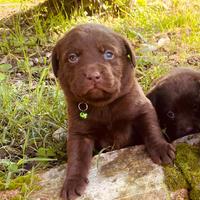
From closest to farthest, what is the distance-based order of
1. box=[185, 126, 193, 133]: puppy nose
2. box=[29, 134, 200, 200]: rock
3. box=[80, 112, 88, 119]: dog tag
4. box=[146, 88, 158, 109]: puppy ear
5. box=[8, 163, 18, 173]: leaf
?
1. box=[29, 134, 200, 200]: rock
2. box=[80, 112, 88, 119]: dog tag
3. box=[8, 163, 18, 173]: leaf
4. box=[185, 126, 193, 133]: puppy nose
5. box=[146, 88, 158, 109]: puppy ear

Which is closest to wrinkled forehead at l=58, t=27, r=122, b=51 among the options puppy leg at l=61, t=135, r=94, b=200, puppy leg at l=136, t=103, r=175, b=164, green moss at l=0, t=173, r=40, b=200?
puppy leg at l=136, t=103, r=175, b=164

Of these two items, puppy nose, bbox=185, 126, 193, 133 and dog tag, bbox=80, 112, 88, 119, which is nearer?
dog tag, bbox=80, 112, 88, 119

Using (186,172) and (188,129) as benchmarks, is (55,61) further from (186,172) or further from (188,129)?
(186,172)

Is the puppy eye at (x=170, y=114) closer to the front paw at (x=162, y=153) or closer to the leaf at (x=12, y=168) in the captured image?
the front paw at (x=162, y=153)

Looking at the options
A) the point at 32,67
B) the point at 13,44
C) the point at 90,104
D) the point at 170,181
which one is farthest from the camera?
the point at 13,44

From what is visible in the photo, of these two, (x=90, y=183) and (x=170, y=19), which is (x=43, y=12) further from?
(x=90, y=183)

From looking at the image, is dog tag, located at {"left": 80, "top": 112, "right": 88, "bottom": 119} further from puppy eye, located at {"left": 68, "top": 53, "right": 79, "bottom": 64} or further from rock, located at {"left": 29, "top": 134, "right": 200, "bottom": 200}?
puppy eye, located at {"left": 68, "top": 53, "right": 79, "bottom": 64}

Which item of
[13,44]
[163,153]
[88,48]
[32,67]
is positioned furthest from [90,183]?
[13,44]

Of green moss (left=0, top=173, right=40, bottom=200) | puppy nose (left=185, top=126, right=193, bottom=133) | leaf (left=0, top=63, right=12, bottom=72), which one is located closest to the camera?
green moss (left=0, top=173, right=40, bottom=200)
